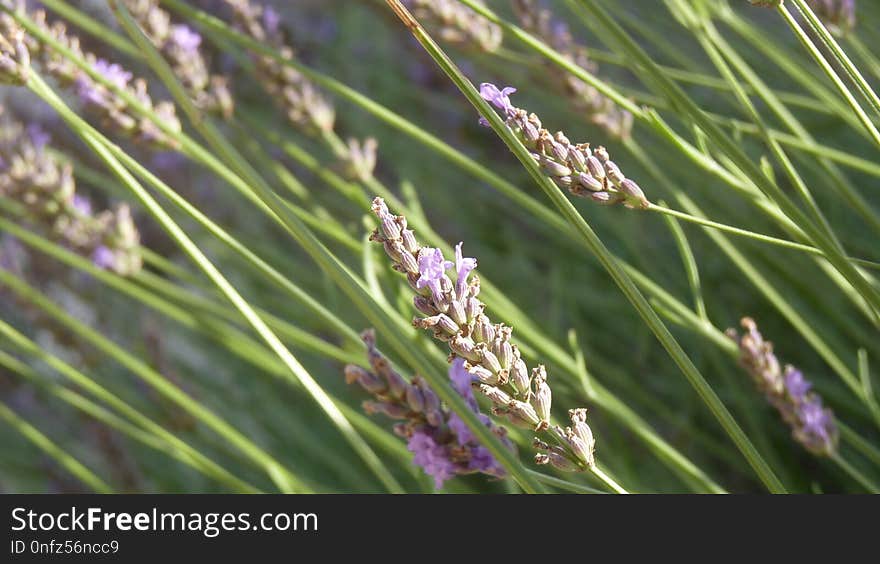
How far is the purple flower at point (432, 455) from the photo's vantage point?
642 millimetres

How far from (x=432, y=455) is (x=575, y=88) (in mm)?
523

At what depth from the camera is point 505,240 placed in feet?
5.63

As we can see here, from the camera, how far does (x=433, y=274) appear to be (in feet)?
1.96

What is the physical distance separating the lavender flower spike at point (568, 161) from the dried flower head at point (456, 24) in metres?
0.36

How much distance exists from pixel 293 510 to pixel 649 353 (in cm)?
87

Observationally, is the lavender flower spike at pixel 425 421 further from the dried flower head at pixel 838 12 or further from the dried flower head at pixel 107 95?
the dried flower head at pixel 838 12

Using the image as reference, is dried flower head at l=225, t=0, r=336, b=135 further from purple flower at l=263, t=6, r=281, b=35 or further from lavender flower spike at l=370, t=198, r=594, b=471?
lavender flower spike at l=370, t=198, r=594, b=471

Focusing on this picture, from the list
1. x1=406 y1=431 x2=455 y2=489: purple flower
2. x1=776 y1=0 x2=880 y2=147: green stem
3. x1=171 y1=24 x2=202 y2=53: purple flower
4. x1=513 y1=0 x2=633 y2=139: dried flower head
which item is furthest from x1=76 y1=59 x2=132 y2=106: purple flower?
x1=776 y1=0 x2=880 y2=147: green stem

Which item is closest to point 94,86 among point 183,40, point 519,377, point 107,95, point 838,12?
point 107,95

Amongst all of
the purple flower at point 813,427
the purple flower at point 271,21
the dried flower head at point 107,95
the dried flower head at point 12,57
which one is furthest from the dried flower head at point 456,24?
the purple flower at point 813,427

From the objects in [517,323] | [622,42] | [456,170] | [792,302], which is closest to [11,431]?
[456,170]

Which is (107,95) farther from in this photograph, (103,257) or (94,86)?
(103,257)

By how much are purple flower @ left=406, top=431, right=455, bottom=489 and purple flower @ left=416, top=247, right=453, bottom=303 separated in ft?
0.34

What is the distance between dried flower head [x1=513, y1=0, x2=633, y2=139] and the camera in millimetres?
1032
